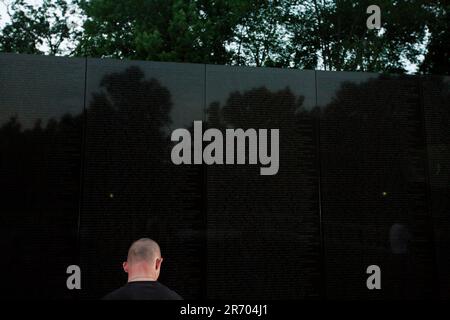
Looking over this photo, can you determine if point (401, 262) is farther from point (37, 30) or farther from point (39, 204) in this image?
point (37, 30)

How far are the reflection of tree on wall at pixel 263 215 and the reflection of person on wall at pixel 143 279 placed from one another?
3.54 metres

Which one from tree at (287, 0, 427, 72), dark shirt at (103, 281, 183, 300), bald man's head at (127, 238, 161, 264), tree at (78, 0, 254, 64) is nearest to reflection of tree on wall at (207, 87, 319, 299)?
bald man's head at (127, 238, 161, 264)

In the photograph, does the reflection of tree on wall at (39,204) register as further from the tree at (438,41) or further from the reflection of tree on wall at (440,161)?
the tree at (438,41)

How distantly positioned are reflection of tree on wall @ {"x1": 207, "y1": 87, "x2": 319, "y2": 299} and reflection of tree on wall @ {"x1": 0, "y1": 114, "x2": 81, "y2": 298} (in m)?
2.06

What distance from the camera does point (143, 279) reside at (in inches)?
97.6

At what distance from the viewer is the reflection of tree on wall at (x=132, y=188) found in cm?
585

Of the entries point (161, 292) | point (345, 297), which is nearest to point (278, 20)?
point (345, 297)

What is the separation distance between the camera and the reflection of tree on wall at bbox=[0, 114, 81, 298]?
18.6ft

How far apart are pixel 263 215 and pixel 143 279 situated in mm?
3930

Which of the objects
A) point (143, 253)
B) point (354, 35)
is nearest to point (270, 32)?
point (354, 35)

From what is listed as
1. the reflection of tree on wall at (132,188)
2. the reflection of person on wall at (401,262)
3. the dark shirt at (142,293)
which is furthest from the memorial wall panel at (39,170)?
the reflection of person on wall at (401,262)

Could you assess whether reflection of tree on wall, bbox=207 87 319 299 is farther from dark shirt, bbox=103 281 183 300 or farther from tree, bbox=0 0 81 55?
tree, bbox=0 0 81 55

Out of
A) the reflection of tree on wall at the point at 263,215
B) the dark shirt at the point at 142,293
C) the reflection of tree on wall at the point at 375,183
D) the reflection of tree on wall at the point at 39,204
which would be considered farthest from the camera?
the reflection of tree on wall at the point at 375,183
